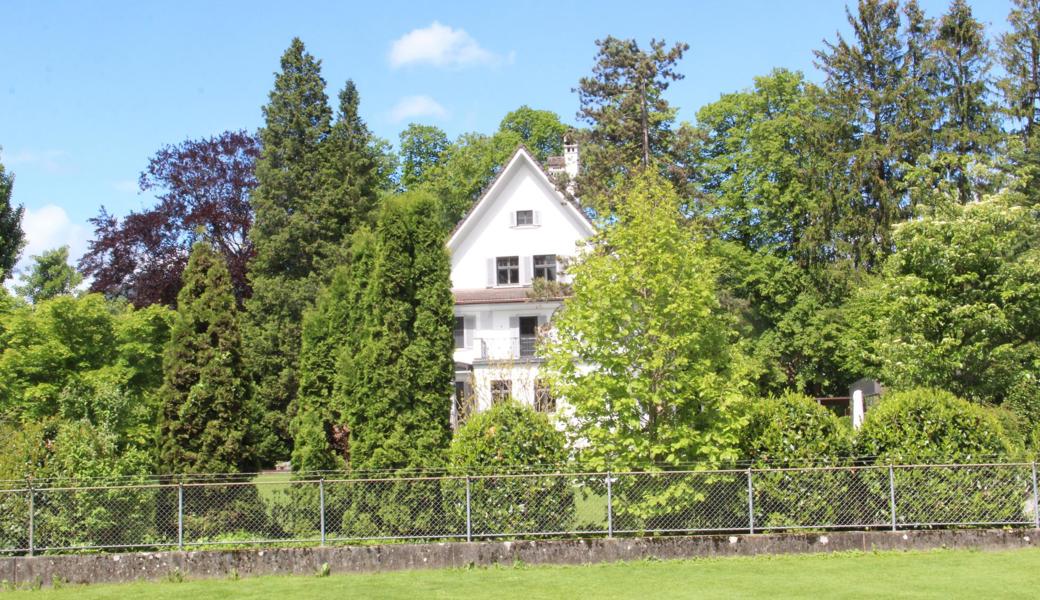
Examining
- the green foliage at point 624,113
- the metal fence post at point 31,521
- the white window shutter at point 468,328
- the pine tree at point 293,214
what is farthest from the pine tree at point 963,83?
the metal fence post at point 31,521

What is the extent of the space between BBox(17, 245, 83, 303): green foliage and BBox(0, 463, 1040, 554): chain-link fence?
4267 cm

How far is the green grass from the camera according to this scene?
41.0 ft

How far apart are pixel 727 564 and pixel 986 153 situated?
2861 centimetres

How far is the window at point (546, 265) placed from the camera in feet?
133

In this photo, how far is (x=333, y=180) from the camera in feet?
139

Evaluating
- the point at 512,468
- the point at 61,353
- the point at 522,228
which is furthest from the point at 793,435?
the point at 522,228

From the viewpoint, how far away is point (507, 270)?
4122 centimetres

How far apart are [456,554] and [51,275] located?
1940 inches

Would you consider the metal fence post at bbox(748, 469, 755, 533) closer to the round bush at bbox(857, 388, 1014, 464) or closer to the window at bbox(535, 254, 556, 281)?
the round bush at bbox(857, 388, 1014, 464)

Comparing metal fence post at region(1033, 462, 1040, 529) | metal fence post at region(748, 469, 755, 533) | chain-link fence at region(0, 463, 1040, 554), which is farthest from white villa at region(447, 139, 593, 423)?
metal fence post at region(1033, 462, 1040, 529)

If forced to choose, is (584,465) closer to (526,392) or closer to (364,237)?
(364,237)

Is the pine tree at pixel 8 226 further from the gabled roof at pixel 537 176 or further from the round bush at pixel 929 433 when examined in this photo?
the round bush at pixel 929 433

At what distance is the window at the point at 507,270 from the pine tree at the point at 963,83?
17583 mm

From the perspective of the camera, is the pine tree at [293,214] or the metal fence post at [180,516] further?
the pine tree at [293,214]
